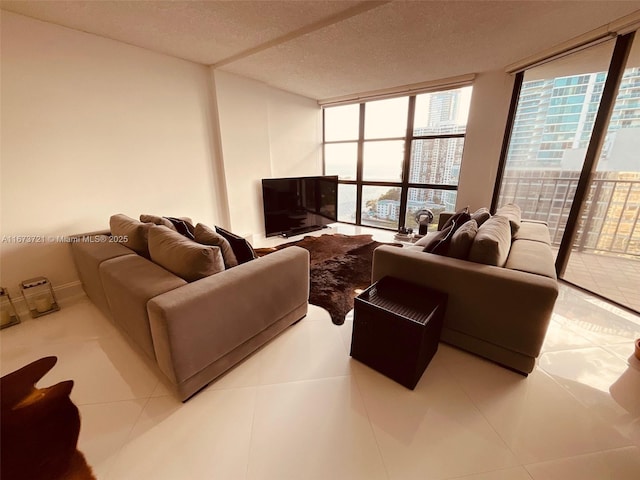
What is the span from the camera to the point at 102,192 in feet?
8.14

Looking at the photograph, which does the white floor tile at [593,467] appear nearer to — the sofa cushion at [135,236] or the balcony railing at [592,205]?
the balcony railing at [592,205]

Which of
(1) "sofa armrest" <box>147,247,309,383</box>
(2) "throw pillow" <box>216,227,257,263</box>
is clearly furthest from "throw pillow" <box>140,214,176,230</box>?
(1) "sofa armrest" <box>147,247,309,383</box>

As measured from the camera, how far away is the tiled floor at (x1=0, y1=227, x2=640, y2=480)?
3.63 ft

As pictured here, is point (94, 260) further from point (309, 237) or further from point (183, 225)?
point (309, 237)

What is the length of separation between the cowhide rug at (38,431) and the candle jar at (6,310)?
74 cm

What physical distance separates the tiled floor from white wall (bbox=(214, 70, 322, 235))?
2.38 m

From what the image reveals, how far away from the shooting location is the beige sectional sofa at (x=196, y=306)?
124 cm

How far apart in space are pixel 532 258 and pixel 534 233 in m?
0.87

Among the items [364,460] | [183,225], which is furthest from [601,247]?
[183,225]

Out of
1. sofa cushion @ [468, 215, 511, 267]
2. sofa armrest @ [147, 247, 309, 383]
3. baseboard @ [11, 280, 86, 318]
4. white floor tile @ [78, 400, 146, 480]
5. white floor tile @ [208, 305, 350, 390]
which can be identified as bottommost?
white floor tile @ [78, 400, 146, 480]

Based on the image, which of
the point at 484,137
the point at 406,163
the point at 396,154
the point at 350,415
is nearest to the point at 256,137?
the point at 396,154

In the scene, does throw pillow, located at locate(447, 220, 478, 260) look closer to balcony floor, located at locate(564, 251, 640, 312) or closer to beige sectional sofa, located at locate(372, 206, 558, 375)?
beige sectional sofa, located at locate(372, 206, 558, 375)

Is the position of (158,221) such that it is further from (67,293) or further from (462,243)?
(462,243)

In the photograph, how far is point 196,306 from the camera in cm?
127
